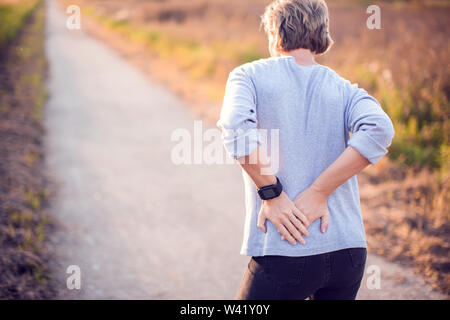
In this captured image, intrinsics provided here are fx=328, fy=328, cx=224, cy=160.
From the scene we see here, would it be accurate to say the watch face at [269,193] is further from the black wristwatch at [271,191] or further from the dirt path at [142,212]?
the dirt path at [142,212]

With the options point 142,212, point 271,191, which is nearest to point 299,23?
point 271,191

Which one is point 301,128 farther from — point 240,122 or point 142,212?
point 142,212

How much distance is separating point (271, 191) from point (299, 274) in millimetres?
335

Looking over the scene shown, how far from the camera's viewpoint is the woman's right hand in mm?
1271

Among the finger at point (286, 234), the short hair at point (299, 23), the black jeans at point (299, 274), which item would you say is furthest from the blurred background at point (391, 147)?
the short hair at point (299, 23)

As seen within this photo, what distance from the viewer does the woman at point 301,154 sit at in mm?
1251

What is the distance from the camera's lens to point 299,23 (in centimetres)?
131

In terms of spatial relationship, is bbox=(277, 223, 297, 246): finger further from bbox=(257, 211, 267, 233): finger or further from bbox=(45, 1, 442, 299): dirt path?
bbox=(45, 1, 442, 299): dirt path

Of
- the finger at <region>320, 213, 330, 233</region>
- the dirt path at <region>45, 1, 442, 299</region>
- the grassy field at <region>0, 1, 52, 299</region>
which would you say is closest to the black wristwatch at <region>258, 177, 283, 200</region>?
the finger at <region>320, 213, 330, 233</region>

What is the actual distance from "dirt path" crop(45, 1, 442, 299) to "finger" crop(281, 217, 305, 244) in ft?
5.55

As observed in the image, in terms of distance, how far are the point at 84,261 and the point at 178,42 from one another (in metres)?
10.9

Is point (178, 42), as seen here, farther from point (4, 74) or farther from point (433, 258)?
point (433, 258)
